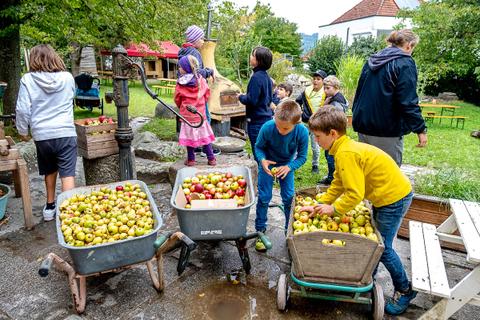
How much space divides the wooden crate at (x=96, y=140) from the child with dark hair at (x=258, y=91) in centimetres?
Answer: 168

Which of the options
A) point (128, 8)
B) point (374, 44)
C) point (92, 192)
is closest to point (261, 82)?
point (92, 192)

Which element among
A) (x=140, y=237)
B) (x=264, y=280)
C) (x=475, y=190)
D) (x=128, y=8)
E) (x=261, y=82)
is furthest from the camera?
(x=128, y=8)

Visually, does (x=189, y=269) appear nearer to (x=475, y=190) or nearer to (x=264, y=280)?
(x=264, y=280)

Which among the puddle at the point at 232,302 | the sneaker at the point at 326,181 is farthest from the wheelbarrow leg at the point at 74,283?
the sneaker at the point at 326,181

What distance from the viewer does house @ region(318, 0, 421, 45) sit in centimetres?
3045

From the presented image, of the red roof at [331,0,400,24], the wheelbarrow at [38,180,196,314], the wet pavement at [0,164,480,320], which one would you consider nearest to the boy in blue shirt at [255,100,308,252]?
the wet pavement at [0,164,480,320]

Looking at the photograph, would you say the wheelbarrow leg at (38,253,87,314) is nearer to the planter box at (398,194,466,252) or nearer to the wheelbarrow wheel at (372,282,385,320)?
the wheelbarrow wheel at (372,282,385,320)

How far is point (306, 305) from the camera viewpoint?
291cm

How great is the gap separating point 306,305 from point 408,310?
0.80m

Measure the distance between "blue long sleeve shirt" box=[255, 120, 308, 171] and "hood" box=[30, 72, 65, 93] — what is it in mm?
2187

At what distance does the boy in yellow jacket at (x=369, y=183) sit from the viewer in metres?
2.55

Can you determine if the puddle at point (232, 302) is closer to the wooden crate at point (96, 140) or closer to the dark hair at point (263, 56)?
the wooden crate at point (96, 140)

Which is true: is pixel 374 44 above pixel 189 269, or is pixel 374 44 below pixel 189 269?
above

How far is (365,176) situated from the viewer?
2.67 meters
